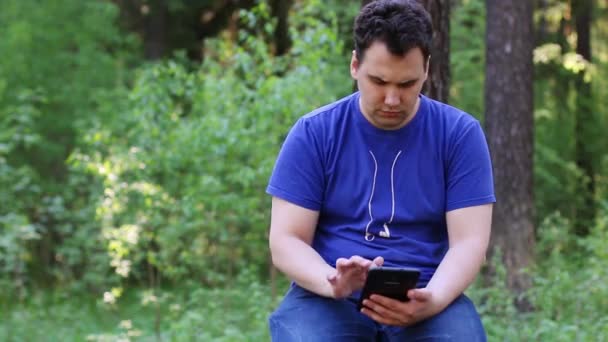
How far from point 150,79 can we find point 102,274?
2543 millimetres

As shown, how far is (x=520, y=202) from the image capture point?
9.53m

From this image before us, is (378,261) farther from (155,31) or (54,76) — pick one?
(155,31)

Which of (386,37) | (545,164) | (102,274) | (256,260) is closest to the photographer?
(386,37)

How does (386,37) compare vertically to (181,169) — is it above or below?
above

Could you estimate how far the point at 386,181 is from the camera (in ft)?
11.8

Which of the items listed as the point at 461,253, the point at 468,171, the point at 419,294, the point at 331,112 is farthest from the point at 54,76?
the point at 419,294

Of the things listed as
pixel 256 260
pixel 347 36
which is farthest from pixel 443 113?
pixel 347 36

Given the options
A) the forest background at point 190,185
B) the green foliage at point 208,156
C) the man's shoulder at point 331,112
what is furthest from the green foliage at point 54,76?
the man's shoulder at point 331,112

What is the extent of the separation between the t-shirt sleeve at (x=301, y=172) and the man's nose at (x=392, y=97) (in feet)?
1.06

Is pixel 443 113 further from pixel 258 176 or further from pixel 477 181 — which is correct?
pixel 258 176

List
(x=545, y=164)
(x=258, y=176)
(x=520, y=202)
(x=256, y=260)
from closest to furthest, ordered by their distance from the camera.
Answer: (x=258, y=176) → (x=520, y=202) → (x=256, y=260) → (x=545, y=164)

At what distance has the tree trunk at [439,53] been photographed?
5820 mm

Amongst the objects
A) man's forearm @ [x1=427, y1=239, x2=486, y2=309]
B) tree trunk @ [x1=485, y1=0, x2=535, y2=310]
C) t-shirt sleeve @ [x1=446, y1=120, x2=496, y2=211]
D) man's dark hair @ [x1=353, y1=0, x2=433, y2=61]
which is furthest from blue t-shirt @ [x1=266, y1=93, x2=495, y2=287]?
tree trunk @ [x1=485, y1=0, x2=535, y2=310]

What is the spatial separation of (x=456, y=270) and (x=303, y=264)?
A: 52 cm
